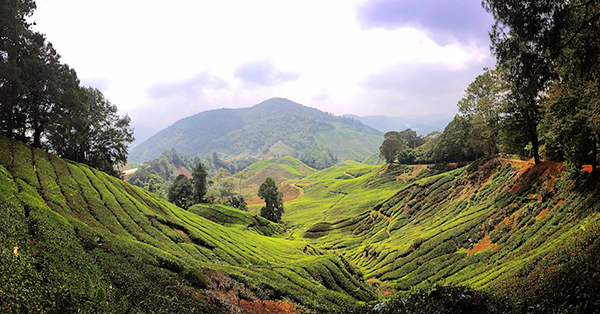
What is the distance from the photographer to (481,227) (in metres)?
34.3

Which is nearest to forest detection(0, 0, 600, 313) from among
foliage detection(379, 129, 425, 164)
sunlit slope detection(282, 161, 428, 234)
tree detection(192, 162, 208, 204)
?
sunlit slope detection(282, 161, 428, 234)

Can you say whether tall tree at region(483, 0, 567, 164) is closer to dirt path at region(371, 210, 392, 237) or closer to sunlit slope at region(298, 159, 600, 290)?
sunlit slope at region(298, 159, 600, 290)

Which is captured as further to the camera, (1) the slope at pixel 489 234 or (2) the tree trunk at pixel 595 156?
(2) the tree trunk at pixel 595 156

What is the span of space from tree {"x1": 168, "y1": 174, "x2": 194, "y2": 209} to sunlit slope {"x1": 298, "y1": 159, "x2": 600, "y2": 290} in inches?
1842

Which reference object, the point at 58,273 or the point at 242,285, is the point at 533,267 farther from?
the point at 58,273

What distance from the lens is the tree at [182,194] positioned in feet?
288

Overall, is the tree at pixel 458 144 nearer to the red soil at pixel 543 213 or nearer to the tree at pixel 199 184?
the red soil at pixel 543 213

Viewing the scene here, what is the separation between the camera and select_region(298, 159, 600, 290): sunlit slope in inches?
864

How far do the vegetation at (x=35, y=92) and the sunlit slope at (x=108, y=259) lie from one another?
5.38 m

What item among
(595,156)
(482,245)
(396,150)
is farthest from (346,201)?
(595,156)

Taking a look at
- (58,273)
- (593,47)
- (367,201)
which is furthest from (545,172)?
(367,201)

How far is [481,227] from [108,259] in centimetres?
3789

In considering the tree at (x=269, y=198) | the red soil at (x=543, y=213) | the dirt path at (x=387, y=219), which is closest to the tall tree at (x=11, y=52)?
the red soil at (x=543, y=213)

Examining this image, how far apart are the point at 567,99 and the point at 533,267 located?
14062 mm
